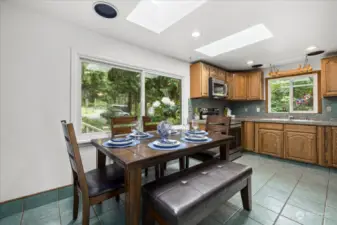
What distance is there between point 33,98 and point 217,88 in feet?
11.4

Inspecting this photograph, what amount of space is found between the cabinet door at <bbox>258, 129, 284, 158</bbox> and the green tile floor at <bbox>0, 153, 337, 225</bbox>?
0.88m

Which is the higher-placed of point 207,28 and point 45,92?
point 207,28

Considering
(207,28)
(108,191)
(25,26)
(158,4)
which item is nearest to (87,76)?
(25,26)

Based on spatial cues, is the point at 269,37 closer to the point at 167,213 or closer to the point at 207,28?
the point at 207,28

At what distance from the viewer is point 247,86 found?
4121 millimetres

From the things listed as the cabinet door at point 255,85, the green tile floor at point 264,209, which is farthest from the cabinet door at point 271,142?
the cabinet door at point 255,85

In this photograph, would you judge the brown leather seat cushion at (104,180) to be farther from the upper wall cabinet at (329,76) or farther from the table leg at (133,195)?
the upper wall cabinet at (329,76)

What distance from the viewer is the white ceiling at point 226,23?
1.65 m

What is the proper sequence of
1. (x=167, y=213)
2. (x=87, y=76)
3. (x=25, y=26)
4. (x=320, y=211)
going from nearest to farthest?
(x=167, y=213) → (x=320, y=211) → (x=25, y=26) → (x=87, y=76)

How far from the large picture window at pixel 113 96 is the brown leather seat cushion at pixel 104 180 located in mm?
936

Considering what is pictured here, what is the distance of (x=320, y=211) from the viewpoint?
1.58 meters

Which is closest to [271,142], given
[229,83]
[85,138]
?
[229,83]

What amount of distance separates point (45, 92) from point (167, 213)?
6.35 ft

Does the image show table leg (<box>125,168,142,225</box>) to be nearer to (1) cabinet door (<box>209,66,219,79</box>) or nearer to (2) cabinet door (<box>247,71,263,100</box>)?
(1) cabinet door (<box>209,66,219,79</box>)
